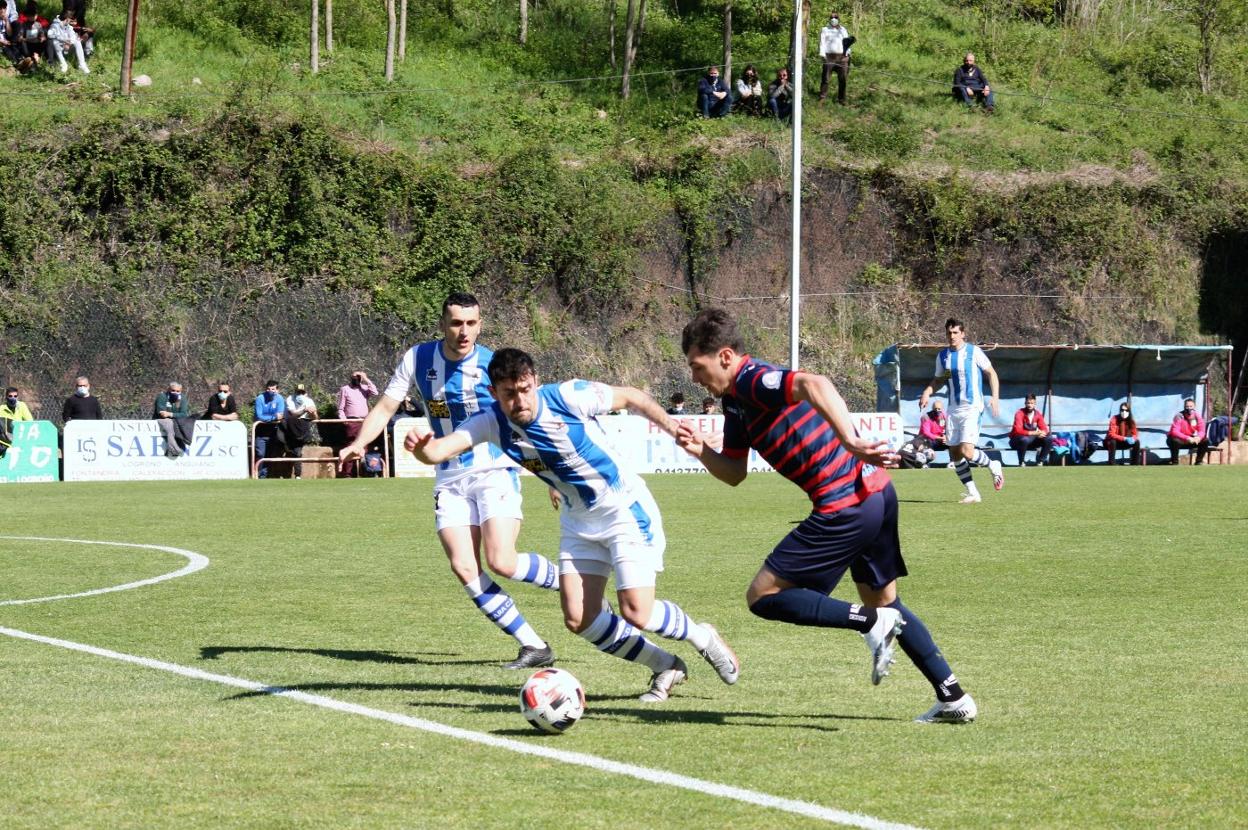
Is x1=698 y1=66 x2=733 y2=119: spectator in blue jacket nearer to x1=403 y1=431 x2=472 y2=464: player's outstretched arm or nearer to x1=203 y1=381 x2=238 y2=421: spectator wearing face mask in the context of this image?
x1=203 y1=381 x2=238 y2=421: spectator wearing face mask

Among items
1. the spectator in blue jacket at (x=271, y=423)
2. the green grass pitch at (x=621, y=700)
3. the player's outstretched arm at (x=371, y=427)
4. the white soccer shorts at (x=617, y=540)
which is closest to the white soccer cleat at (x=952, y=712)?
the green grass pitch at (x=621, y=700)

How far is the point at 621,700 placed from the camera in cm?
716

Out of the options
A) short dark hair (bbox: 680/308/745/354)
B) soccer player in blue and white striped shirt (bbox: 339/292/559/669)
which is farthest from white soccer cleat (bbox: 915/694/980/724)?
soccer player in blue and white striped shirt (bbox: 339/292/559/669)

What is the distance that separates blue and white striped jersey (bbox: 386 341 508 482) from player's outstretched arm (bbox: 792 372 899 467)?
3011 mm

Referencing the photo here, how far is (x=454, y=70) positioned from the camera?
47.2 m

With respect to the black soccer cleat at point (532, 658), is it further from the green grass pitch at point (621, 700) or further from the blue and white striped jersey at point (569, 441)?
the blue and white striped jersey at point (569, 441)

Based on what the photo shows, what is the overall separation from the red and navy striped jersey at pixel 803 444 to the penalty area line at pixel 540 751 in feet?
4.94

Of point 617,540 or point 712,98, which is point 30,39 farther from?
point 617,540

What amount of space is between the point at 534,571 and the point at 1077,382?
104ft

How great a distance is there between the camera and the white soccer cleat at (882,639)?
6.40 metres


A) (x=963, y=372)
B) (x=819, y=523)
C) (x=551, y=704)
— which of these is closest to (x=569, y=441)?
(x=819, y=523)

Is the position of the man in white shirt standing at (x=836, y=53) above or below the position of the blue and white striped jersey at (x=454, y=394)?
above

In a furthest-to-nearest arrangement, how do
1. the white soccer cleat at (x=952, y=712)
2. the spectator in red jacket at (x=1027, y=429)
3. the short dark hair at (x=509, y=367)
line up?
the spectator in red jacket at (x=1027, y=429), the short dark hair at (x=509, y=367), the white soccer cleat at (x=952, y=712)

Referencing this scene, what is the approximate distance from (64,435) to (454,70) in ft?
71.3
